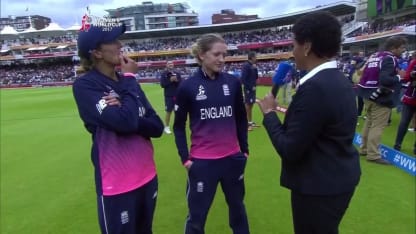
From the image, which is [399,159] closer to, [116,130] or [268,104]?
[268,104]

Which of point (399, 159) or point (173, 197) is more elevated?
point (399, 159)

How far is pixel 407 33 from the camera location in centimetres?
3134

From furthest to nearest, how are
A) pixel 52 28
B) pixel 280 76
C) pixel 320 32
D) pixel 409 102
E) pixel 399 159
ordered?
pixel 52 28 < pixel 409 102 < pixel 399 159 < pixel 280 76 < pixel 320 32

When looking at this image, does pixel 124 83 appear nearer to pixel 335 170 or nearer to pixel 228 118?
pixel 228 118

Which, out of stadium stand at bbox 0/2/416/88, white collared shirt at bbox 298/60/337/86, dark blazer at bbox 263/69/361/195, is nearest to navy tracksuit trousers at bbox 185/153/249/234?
dark blazer at bbox 263/69/361/195

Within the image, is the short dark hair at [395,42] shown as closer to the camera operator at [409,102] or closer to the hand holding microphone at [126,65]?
the camera operator at [409,102]

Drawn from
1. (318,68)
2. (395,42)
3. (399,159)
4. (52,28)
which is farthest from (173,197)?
(52,28)

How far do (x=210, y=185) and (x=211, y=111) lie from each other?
0.68 meters

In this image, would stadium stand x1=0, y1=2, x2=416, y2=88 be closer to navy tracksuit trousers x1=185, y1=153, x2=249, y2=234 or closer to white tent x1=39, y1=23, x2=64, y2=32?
white tent x1=39, y1=23, x2=64, y2=32

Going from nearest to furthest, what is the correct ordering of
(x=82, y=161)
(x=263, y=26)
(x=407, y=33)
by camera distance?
(x=82, y=161) < (x=407, y=33) < (x=263, y=26)

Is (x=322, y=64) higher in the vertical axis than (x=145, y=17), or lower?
lower

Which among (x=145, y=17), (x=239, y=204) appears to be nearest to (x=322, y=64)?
(x=239, y=204)

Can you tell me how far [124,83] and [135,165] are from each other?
0.57 m

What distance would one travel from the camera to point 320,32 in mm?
1961
